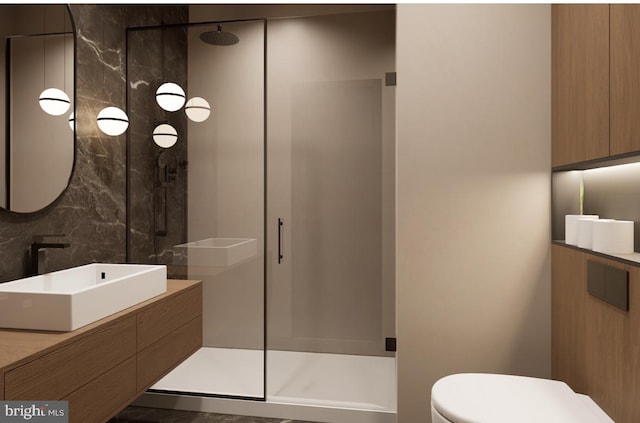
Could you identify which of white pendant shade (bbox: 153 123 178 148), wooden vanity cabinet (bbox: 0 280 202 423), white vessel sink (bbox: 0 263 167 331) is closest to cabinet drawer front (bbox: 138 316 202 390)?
wooden vanity cabinet (bbox: 0 280 202 423)

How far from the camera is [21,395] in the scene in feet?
4.00

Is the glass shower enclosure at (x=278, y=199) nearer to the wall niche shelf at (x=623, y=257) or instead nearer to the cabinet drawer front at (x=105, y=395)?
the cabinet drawer front at (x=105, y=395)

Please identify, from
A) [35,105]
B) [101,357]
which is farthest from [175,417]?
[35,105]

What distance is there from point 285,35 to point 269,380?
2.15m

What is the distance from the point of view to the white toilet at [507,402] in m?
1.35

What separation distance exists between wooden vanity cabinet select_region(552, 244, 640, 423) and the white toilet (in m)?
0.09

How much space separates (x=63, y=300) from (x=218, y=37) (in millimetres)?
1720

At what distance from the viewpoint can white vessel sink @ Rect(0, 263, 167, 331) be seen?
4.78 ft

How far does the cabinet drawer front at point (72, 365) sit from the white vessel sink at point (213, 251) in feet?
2.89

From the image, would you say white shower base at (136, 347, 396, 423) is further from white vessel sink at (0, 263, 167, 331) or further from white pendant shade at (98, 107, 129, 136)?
white pendant shade at (98, 107, 129, 136)

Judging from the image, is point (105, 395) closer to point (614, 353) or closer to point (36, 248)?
point (36, 248)

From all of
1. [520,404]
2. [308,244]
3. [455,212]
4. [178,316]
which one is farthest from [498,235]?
[178,316]

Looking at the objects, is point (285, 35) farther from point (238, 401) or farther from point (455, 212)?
point (238, 401)

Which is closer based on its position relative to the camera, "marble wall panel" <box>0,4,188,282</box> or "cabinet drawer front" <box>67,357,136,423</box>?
"cabinet drawer front" <box>67,357,136,423</box>
